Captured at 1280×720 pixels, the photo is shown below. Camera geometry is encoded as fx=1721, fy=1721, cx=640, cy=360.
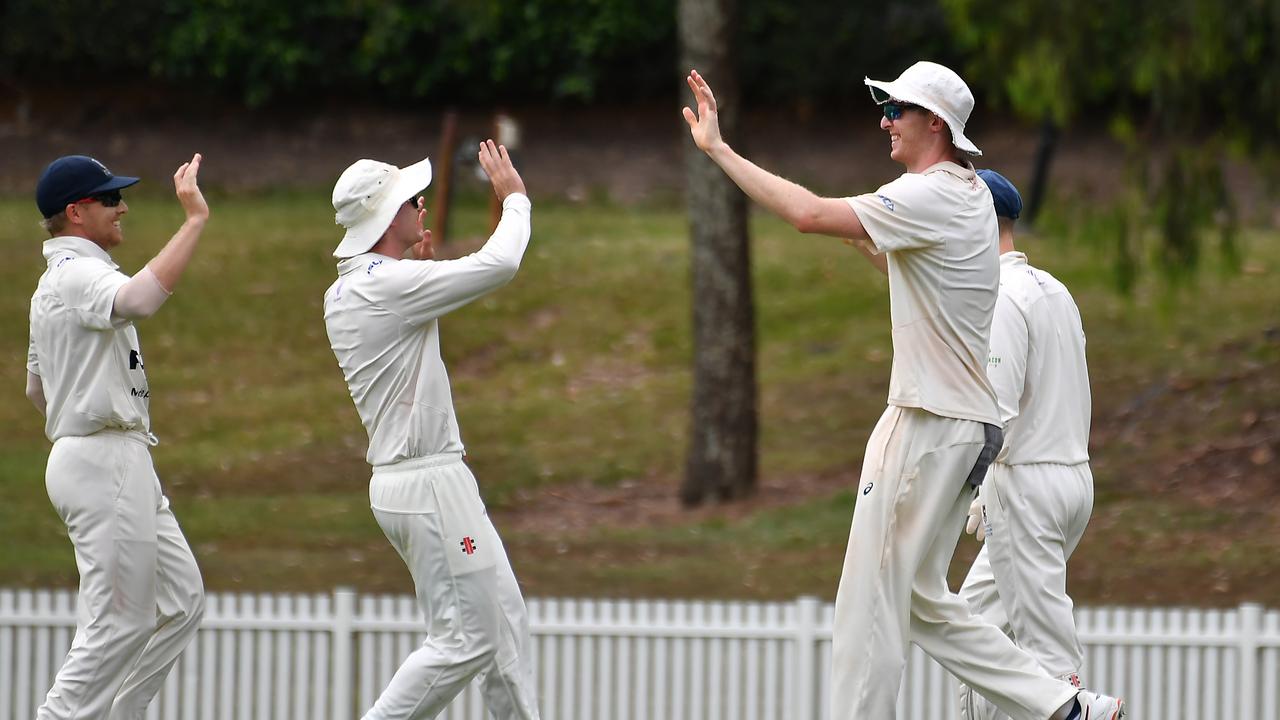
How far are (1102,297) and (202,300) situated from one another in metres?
9.78

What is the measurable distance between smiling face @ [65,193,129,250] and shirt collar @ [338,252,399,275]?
91cm

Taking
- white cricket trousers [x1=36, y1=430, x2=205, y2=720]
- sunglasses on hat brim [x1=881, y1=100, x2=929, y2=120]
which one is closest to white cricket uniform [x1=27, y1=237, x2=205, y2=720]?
white cricket trousers [x1=36, y1=430, x2=205, y2=720]

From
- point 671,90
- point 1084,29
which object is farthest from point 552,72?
point 1084,29

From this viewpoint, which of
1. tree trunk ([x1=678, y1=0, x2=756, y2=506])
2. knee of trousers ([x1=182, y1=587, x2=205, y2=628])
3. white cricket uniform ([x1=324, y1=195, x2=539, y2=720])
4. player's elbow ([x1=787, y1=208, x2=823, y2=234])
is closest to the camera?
player's elbow ([x1=787, y1=208, x2=823, y2=234])

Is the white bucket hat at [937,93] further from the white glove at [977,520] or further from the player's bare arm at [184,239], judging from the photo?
the player's bare arm at [184,239]

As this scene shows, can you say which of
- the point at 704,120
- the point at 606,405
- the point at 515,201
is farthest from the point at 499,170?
the point at 606,405

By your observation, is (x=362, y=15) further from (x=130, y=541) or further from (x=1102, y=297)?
(x=130, y=541)

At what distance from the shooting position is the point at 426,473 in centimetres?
584

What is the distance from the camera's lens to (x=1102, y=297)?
59.0ft

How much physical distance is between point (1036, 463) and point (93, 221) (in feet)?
11.6

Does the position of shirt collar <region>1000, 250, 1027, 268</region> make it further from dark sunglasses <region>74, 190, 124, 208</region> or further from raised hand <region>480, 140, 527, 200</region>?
dark sunglasses <region>74, 190, 124, 208</region>

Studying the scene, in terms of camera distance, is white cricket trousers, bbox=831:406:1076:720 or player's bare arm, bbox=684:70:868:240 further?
white cricket trousers, bbox=831:406:1076:720

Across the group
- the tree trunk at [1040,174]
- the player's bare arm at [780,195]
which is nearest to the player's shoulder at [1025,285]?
the player's bare arm at [780,195]

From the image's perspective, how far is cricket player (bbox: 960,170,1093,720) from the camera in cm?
617
